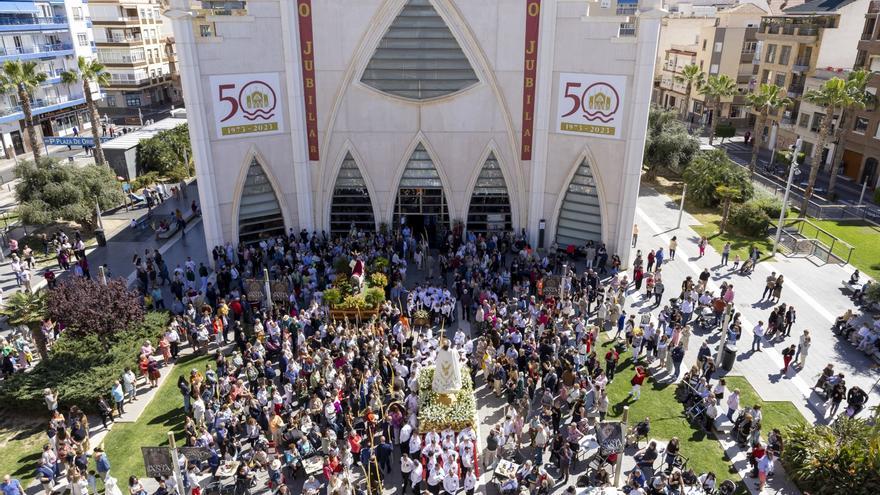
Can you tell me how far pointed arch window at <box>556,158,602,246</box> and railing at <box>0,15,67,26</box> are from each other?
52.8 metres

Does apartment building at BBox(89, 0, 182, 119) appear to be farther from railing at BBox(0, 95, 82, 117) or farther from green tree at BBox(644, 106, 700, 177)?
green tree at BBox(644, 106, 700, 177)

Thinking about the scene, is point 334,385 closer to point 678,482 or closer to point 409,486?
point 409,486

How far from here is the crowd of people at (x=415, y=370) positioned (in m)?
15.6

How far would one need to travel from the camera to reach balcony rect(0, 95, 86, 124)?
51875mm

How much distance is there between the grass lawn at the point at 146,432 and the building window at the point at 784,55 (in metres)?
57.3

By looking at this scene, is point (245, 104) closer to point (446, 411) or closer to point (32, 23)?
Answer: point (446, 411)

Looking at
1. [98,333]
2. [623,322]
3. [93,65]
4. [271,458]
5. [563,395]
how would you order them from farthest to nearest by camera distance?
[93,65] → [623,322] → [98,333] → [563,395] → [271,458]

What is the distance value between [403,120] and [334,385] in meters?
15.8

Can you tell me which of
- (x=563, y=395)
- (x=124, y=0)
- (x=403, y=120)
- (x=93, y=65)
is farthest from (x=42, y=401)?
(x=124, y=0)

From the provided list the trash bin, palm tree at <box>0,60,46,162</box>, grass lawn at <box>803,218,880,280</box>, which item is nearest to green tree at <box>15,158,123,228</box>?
palm tree at <box>0,60,46,162</box>

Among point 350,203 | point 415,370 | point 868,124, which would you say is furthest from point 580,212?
point 868,124

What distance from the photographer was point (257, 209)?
98.3 ft

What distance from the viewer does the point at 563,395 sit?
17.5 m

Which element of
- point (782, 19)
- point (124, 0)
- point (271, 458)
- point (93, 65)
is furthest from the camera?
point (124, 0)
